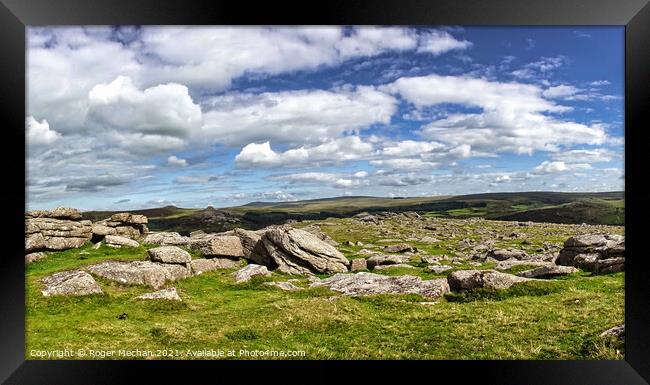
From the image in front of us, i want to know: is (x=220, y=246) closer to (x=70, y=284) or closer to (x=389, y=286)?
(x=70, y=284)

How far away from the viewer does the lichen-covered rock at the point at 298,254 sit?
2747 centimetres

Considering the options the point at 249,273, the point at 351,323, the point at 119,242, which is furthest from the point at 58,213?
the point at 351,323

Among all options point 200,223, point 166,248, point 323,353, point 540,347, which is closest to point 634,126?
point 540,347

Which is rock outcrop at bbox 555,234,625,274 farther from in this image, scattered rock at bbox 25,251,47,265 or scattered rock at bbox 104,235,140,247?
scattered rock at bbox 25,251,47,265

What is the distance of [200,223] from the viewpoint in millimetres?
105812

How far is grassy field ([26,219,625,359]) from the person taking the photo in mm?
13281

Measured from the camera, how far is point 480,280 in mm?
18406

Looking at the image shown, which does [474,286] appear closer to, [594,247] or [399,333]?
[399,333]

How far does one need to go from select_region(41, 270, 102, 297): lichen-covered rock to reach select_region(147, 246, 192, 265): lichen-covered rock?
437 cm

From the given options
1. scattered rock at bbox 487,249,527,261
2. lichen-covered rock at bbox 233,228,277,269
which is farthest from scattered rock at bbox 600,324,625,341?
scattered rock at bbox 487,249,527,261

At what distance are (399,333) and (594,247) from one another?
65.7 ft

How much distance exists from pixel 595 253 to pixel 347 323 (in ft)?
65.8
